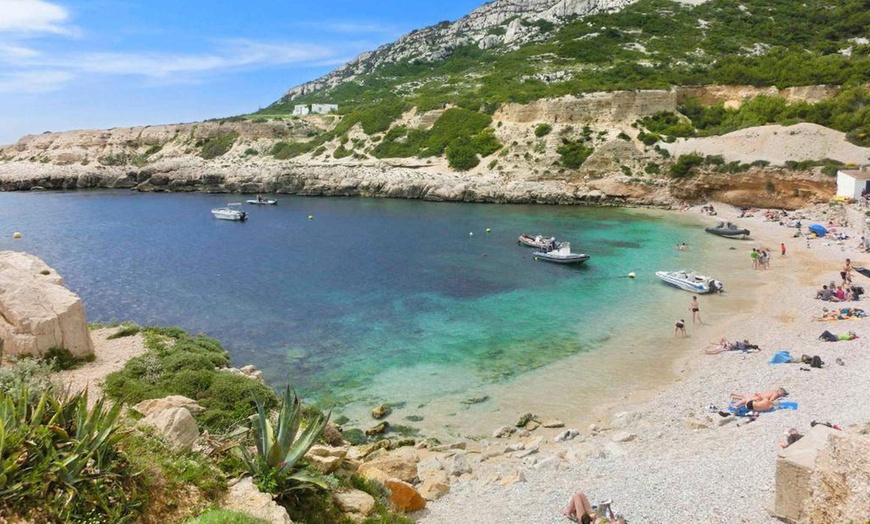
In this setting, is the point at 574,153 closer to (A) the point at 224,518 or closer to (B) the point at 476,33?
(A) the point at 224,518

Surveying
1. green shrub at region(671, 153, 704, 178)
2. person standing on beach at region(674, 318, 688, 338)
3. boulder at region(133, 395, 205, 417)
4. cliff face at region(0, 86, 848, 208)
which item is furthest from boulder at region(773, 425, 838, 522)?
green shrub at region(671, 153, 704, 178)

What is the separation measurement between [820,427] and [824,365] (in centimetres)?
900

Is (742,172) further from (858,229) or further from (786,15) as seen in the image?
(786,15)

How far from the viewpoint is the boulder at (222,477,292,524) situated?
6.17 m

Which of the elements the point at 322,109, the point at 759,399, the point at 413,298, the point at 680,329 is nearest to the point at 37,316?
the point at 413,298

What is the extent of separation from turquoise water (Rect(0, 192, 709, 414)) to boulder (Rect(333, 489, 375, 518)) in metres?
8.63

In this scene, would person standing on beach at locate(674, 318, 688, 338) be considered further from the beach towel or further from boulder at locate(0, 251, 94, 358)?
boulder at locate(0, 251, 94, 358)

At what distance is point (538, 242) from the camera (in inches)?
1490

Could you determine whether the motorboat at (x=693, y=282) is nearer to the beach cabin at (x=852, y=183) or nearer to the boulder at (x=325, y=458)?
the boulder at (x=325, y=458)

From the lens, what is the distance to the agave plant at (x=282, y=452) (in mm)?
7105

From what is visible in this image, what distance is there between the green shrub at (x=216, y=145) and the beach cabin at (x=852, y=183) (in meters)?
86.2

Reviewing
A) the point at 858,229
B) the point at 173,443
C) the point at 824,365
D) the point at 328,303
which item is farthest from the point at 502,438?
the point at 858,229

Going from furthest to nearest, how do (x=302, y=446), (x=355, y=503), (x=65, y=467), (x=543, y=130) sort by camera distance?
1. (x=543, y=130)
2. (x=355, y=503)
3. (x=302, y=446)
4. (x=65, y=467)

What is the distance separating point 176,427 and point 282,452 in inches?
61.9
